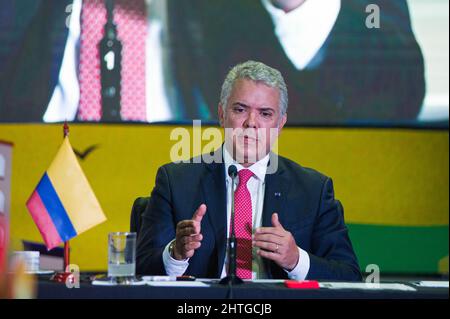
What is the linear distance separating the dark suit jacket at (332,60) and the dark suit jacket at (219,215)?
1757 millimetres

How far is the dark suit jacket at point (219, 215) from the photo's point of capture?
7.93 feet

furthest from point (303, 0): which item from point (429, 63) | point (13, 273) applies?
point (13, 273)

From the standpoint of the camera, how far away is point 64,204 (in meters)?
2.36

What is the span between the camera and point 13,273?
34.4 inches

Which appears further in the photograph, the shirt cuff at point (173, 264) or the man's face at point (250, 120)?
the man's face at point (250, 120)

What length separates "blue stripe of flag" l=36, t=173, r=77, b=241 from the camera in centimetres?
237

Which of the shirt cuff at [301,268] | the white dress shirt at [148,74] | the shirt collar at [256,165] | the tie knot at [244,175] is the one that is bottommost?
the shirt cuff at [301,268]

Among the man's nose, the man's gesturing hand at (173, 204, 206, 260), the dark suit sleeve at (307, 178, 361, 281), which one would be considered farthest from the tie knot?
the man's gesturing hand at (173, 204, 206, 260)

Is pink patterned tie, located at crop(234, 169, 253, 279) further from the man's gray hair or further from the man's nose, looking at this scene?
the man's gray hair

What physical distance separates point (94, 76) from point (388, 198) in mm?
1811

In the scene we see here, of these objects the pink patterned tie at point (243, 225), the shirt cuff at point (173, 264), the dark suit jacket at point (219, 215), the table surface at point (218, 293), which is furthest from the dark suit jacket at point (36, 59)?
the table surface at point (218, 293)

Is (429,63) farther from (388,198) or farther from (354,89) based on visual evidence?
(388,198)

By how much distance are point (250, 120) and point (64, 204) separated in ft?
2.22

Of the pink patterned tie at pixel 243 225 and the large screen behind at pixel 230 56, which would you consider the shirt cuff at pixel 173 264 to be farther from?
the large screen behind at pixel 230 56
